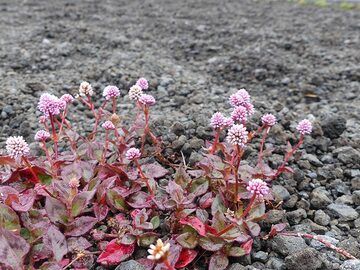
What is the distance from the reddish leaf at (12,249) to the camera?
6.74 ft

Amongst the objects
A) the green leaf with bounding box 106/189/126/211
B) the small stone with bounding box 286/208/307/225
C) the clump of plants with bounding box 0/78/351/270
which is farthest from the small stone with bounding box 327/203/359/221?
the green leaf with bounding box 106/189/126/211

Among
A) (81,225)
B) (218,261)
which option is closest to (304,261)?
(218,261)

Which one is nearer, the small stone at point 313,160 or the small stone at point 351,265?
the small stone at point 351,265

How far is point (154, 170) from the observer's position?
2.69 metres

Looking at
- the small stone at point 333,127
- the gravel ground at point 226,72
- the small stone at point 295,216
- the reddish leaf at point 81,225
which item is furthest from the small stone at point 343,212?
the reddish leaf at point 81,225

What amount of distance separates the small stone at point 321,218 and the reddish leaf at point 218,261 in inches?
26.0

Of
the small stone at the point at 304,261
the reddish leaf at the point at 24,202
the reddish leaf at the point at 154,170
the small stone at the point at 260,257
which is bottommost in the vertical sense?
the small stone at the point at 260,257

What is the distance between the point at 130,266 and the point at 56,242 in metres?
0.34

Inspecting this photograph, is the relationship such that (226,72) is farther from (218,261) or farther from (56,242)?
(56,242)

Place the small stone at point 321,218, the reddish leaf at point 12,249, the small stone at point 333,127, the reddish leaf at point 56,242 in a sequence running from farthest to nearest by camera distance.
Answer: the small stone at point 333,127, the small stone at point 321,218, the reddish leaf at point 56,242, the reddish leaf at point 12,249

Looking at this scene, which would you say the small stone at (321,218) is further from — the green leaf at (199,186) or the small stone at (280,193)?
the green leaf at (199,186)

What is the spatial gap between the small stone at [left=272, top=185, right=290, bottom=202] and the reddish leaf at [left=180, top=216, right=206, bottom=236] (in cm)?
60

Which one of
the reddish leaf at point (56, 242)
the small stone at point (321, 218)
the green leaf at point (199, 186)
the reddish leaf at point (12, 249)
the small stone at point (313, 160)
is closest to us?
the reddish leaf at point (12, 249)

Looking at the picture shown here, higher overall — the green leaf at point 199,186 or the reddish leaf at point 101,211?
the green leaf at point 199,186
